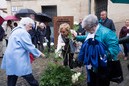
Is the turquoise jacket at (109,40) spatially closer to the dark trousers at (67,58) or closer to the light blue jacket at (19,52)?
the light blue jacket at (19,52)

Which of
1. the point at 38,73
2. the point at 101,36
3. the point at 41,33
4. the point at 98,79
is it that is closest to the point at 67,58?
the point at 38,73

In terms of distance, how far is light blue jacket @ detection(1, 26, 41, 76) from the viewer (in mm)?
7078

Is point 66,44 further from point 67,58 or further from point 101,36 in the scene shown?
point 101,36

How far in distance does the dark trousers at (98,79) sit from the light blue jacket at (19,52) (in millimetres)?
1324

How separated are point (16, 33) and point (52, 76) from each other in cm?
140

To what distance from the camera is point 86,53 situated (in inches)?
241

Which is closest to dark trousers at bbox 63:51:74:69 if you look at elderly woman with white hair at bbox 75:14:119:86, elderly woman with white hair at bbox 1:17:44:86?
elderly woman with white hair at bbox 1:17:44:86

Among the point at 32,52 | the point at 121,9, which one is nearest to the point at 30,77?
the point at 32,52

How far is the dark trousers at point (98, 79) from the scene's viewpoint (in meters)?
6.07

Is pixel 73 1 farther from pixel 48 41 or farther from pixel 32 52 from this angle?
pixel 32 52

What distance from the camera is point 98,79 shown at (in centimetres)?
616

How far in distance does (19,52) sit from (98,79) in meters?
1.74

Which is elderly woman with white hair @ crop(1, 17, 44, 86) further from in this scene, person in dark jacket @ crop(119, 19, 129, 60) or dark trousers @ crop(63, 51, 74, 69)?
person in dark jacket @ crop(119, 19, 129, 60)

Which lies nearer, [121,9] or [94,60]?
[94,60]
